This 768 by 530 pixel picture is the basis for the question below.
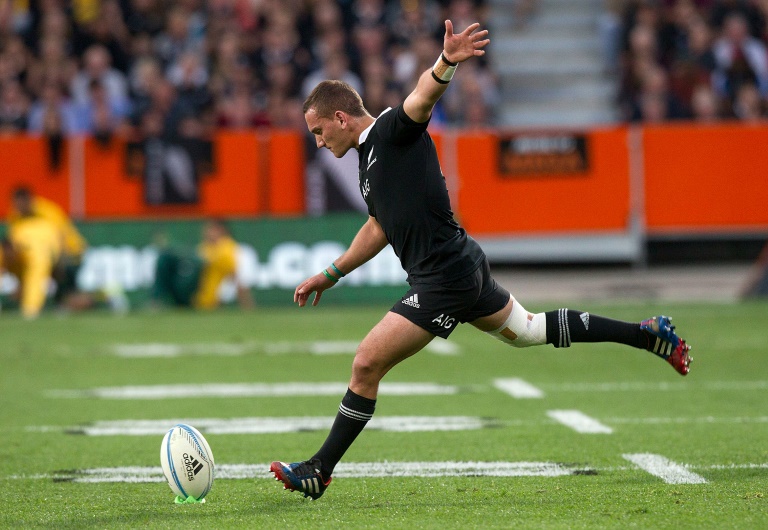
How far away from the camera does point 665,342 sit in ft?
21.8

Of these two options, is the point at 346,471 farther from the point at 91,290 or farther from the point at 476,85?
the point at 476,85

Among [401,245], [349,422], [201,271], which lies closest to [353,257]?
[401,245]

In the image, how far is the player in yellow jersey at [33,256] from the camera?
55.9ft

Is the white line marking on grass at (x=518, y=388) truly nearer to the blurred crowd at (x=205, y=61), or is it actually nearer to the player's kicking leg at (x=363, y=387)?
the player's kicking leg at (x=363, y=387)

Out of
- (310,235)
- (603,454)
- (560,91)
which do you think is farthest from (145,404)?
(560,91)

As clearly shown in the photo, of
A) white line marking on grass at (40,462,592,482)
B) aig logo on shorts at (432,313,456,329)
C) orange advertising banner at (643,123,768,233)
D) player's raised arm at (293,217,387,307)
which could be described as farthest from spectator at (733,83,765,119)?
aig logo on shorts at (432,313,456,329)

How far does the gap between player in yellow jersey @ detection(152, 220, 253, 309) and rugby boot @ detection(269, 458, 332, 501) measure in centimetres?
1149

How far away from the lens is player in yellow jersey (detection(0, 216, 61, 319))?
17.0 metres

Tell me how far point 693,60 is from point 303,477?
56.3ft

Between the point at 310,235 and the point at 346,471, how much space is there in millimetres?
10943

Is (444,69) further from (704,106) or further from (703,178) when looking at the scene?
(704,106)

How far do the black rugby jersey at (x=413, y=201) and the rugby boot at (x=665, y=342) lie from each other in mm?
1079

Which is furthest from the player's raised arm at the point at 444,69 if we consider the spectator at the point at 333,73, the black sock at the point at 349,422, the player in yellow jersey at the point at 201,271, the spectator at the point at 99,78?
the spectator at the point at 99,78

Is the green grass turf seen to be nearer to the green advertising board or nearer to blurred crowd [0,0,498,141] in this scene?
the green advertising board
